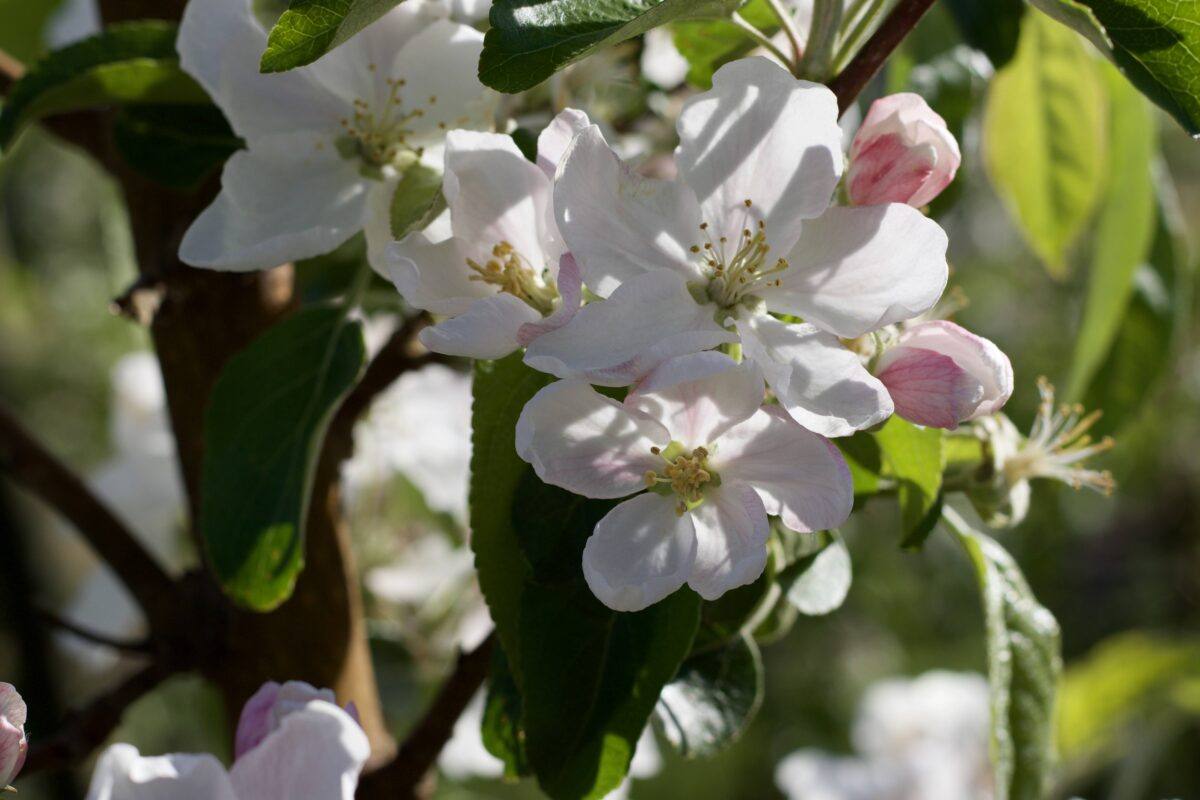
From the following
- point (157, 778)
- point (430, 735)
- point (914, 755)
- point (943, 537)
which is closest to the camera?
point (157, 778)

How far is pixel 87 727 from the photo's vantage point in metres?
0.80

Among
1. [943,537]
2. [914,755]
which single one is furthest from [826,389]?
[943,537]

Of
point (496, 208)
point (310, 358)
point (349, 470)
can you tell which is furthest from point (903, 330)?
point (349, 470)

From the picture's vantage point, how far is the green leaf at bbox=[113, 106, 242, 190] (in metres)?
0.76

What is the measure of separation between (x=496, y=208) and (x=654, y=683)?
211mm

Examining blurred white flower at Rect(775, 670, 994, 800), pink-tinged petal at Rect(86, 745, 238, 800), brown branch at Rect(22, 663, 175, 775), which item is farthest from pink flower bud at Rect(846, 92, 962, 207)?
→ blurred white flower at Rect(775, 670, 994, 800)

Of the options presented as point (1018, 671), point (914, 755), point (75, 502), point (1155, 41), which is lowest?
point (914, 755)

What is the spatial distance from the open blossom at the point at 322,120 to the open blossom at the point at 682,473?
18 centimetres

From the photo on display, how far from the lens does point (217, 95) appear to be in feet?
2.18

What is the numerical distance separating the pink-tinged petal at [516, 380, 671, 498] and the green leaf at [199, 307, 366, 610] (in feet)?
0.71

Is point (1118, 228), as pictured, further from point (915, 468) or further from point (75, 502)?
point (75, 502)

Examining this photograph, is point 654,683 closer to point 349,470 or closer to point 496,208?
point 496,208

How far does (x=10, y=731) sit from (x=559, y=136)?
30 centimetres

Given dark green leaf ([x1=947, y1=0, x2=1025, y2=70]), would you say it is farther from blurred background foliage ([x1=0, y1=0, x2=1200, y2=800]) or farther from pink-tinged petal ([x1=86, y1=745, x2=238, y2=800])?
pink-tinged petal ([x1=86, y1=745, x2=238, y2=800])
